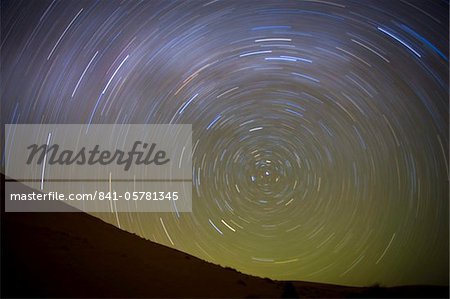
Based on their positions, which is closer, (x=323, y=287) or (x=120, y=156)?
(x=120, y=156)

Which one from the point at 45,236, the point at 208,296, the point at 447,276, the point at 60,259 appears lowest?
the point at 447,276

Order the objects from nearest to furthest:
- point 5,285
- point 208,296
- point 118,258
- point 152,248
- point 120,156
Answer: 1. point 5,285
2. point 208,296
3. point 120,156
4. point 118,258
5. point 152,248

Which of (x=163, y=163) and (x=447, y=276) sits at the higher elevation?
(x=163, y=163)

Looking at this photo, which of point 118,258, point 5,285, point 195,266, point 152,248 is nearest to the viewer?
point 5,285

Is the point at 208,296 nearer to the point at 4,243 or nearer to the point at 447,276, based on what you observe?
the point at 4,243

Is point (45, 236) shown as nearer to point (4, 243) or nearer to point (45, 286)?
point (4, 243)

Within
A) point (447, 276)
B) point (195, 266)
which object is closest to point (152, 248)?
point (195, 266)
